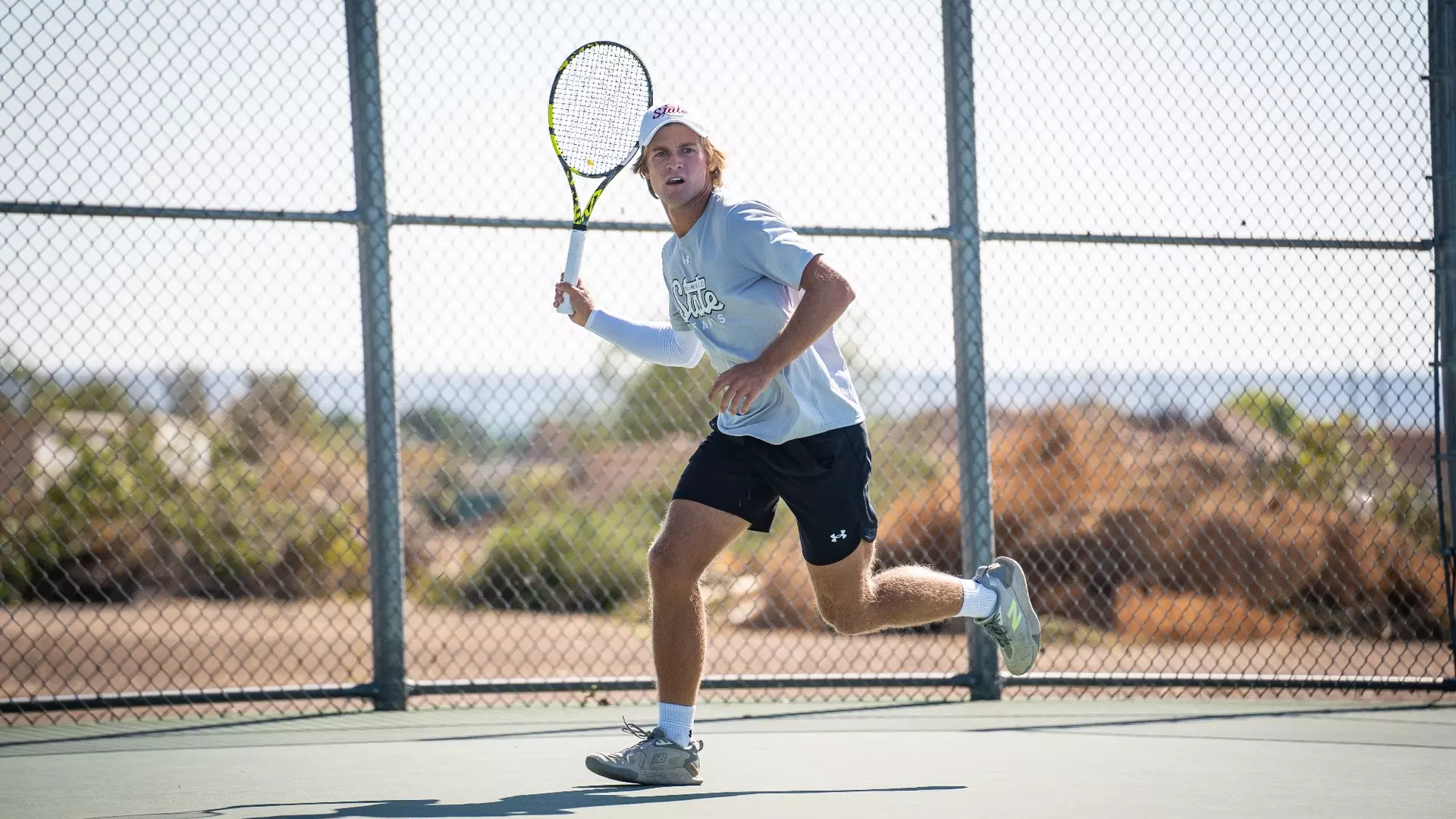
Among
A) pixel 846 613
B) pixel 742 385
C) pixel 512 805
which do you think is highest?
pixel 742 385

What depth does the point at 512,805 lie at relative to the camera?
3613mm

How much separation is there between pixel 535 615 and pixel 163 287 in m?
4.79

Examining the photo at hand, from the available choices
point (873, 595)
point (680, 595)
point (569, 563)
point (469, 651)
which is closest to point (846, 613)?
point (873, 595)

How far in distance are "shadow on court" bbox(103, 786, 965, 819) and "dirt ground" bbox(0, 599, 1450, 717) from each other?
3.33 metres

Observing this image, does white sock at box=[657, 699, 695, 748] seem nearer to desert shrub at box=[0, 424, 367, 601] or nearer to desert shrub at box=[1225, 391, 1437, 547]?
desert shrub at box=[1225, 391, 1437, 547]

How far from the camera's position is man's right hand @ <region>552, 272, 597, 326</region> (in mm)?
4121

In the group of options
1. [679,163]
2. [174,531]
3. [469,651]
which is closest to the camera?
[679,163]

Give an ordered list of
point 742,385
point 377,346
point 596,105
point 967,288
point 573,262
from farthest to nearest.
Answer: point 967,288, point 377,346, point 596,105, point 573,262, point 742,385

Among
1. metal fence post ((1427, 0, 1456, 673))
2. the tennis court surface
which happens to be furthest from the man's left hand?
metal fence post ((1427, 0, 1456, 673))

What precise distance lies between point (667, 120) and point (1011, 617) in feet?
6.03

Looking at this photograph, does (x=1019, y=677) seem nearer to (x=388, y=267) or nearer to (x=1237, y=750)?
(x=1237, y=750)

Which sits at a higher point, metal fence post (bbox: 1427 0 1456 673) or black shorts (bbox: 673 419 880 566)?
metal fence post (bbox: 1427 0 1456 673)

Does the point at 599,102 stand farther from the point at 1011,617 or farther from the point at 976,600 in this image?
the point at 1011,617

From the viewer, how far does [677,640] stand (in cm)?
384
